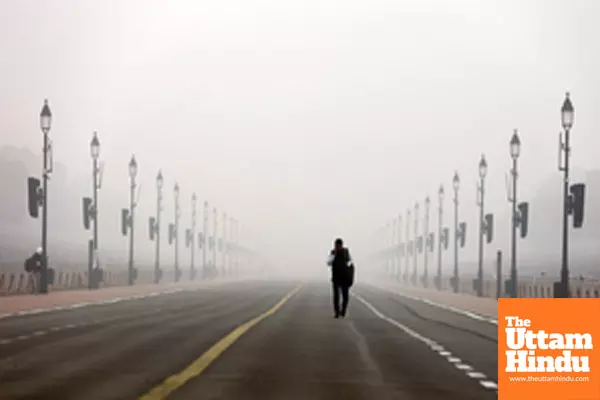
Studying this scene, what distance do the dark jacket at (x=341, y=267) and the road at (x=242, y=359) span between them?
1.18 metres

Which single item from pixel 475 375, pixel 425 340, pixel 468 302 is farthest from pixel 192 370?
pixel 468 302

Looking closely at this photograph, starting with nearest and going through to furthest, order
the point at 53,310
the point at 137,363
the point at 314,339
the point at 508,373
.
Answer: the point at 508,373 < the point at 137,363 < the point at 314,339 < the point at 53,310

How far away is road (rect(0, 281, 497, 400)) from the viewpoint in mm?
14016

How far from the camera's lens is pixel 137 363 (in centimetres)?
1736

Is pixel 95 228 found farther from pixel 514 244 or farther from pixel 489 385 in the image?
pixel 489 385

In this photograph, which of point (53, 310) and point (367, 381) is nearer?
point (367, 381)

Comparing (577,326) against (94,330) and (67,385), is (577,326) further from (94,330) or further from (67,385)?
(94,330)

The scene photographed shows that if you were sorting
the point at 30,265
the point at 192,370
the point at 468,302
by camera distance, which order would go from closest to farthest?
the point at 192,370 < the point at 468,302 < the point at 30,265

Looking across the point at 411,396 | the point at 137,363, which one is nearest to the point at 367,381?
the point at 411,396

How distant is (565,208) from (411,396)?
114 ft

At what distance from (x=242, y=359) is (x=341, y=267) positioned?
14314 millimetres

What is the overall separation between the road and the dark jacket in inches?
46.5

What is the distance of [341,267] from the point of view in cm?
3262

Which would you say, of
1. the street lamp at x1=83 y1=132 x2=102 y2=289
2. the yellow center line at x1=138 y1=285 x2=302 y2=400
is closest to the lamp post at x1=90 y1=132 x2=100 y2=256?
the street lamp at x1=83 y1=132 x2=102 y2=289
